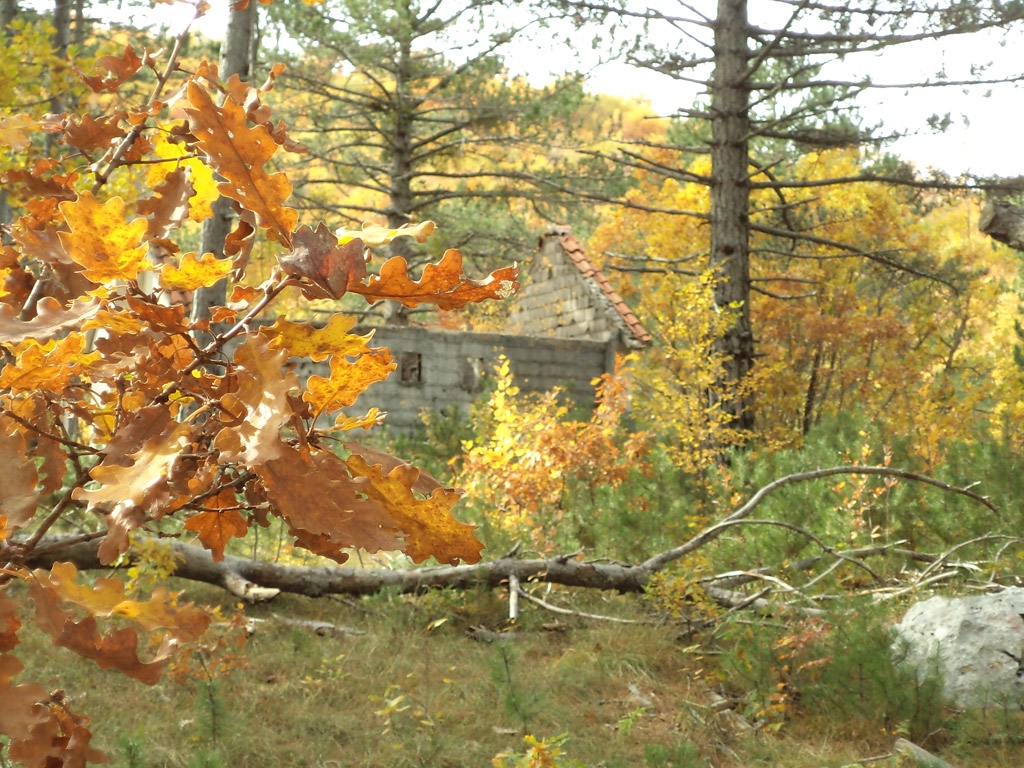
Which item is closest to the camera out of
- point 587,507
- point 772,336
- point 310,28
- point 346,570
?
point 346,570

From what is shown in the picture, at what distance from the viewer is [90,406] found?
1344 millimetres

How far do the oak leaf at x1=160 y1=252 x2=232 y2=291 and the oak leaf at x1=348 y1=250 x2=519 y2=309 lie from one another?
0.54 ft

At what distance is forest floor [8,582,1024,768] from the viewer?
3.43 meters

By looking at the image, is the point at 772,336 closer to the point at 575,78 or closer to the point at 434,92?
the point at 575,78

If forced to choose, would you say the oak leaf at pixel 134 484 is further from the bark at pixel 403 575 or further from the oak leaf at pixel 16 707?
the bark at pixel 403 575

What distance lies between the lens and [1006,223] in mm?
4430

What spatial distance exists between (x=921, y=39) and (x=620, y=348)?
635 centimetres

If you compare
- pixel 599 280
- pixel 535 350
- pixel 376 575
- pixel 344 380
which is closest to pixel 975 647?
pixel 376 575

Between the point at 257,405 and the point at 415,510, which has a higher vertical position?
the point at 257,405

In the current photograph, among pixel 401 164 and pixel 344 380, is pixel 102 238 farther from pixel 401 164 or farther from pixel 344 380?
pixel 401 164

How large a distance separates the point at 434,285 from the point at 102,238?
35cm

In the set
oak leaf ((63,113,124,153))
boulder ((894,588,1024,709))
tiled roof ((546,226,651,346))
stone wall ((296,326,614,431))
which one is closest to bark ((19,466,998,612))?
boulder ((894,588,1024,709))

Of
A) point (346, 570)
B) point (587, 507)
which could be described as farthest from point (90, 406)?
point (587, 507)

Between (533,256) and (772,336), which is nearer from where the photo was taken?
(772,336)
